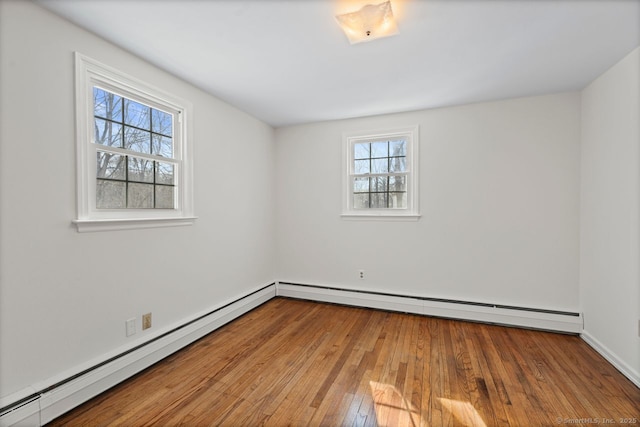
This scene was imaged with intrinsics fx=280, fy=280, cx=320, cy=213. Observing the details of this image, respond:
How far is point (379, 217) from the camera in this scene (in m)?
3.59

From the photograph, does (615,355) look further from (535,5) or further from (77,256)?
(77,256)

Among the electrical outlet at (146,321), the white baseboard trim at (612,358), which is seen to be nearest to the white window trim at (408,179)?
the white baseboard trim at (612,358)

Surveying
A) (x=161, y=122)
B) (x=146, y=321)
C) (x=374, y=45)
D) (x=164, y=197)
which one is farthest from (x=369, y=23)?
(x=146, y=321)

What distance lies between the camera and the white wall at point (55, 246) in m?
1.54

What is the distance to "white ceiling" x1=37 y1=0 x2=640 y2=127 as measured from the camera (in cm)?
167

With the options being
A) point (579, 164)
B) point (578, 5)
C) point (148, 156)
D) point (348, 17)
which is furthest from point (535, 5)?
point (148, 156)

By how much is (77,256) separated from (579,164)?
4.41 metres

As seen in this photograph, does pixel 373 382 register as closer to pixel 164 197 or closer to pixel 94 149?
pixel 164 197

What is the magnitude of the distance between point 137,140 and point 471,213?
340 centimetres

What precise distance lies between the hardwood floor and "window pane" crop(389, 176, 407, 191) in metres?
1.66

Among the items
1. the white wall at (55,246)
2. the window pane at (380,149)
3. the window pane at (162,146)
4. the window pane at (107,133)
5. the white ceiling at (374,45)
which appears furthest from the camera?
the window pane at (380,149)

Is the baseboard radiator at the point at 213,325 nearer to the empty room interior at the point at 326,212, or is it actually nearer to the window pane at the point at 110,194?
the empty room interior at the point at 326,212

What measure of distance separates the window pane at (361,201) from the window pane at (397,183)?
1.12 ft

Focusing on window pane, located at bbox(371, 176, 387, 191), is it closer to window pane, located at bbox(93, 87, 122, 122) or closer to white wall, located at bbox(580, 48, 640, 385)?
white wall, located at bbox(580, 48, 640, 385)
